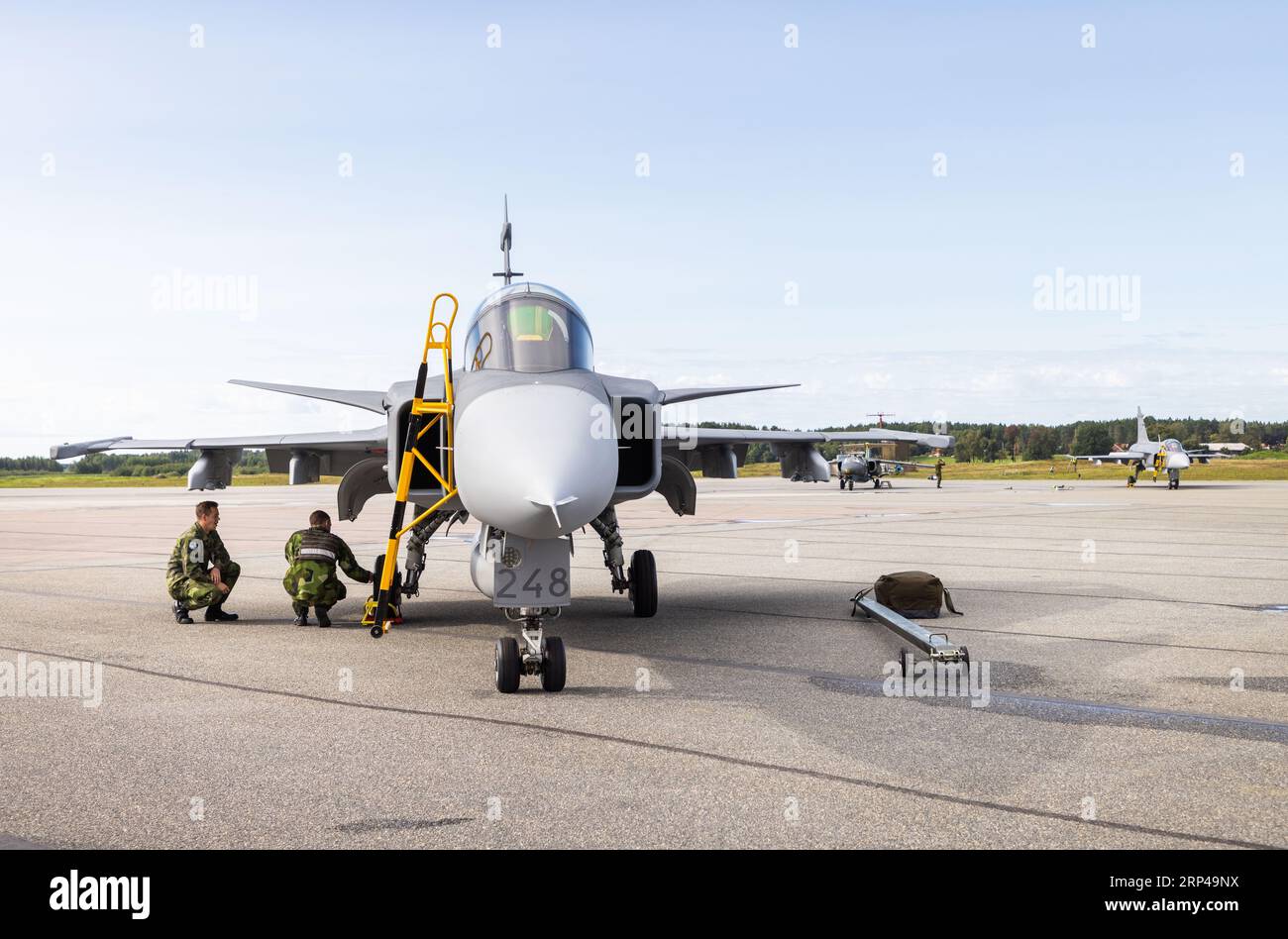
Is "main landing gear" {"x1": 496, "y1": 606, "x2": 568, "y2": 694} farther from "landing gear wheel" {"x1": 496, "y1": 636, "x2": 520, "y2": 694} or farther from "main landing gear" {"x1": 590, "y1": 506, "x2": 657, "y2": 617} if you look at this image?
"main landing gear" {"x1": 590, "y1": 506, "x2": 657, "y2": 617}

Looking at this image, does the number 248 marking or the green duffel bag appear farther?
the green duffel bag

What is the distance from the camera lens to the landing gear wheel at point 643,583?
10.9 metres

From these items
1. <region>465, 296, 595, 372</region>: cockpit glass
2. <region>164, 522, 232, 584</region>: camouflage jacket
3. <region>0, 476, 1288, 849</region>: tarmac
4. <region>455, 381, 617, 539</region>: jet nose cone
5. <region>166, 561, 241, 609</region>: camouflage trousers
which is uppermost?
<region>465, 296, 595, 372</region>: cockpit glass

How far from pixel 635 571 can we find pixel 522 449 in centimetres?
A: 454

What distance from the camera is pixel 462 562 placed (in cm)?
1673

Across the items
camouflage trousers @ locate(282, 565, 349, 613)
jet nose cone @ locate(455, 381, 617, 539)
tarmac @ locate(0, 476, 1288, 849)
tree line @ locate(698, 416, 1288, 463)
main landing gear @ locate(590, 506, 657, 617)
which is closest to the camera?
tarmac @ locate(0, 476, 1288, 849)

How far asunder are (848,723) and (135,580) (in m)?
11.6

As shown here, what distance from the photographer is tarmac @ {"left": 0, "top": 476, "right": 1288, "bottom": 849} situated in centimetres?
450

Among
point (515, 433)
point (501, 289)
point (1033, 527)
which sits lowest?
point (1033, 527)

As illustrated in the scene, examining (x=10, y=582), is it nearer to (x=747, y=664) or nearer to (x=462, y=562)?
(x=462, y=562)

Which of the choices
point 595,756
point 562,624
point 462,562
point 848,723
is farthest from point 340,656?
point 462,562

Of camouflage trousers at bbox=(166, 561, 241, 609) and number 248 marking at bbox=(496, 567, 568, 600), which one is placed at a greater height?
number 248 marking at bbox=(496, 567, 568, 600)
